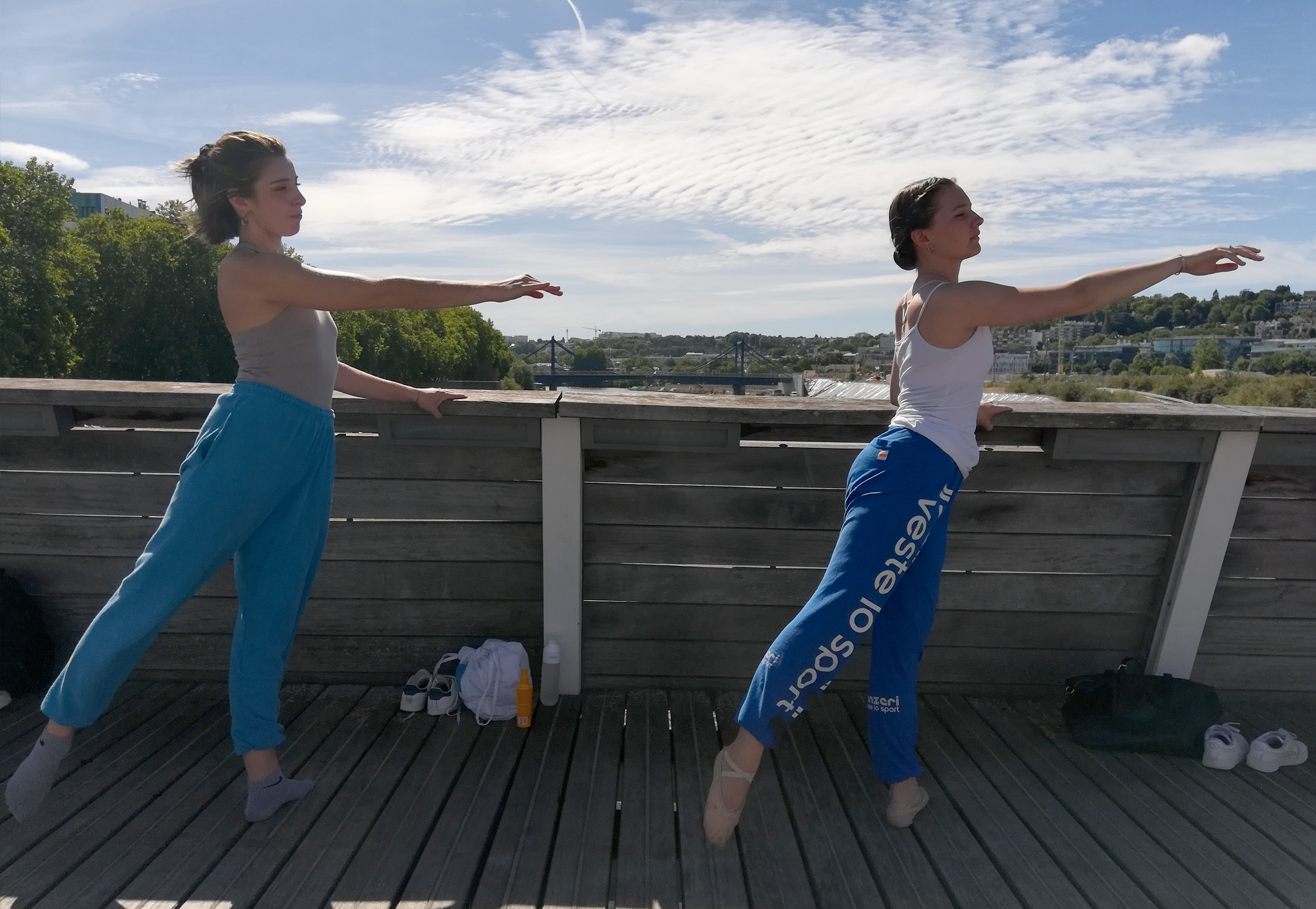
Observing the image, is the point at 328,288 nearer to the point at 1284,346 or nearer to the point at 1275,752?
the point at 1275,752

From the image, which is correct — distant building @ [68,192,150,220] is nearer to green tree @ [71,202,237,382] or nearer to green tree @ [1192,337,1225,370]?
green tree @ [71,202,237,382]

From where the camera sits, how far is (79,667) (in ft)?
5.88

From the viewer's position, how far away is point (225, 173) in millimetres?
1780

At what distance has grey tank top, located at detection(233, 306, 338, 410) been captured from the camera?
5.96ft

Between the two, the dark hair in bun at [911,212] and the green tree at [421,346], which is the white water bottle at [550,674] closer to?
the dark hair in bun at [911,212]

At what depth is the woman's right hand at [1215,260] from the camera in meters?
1.76

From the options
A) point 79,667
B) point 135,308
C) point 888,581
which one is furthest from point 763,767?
point 135,308

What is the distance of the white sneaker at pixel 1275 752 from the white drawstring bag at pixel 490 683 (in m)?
2.02

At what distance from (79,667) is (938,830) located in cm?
192

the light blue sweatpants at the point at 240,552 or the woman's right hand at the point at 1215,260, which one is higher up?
the woman's right hand at the point at 1215,260

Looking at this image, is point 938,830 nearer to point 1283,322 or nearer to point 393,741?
point 393,741

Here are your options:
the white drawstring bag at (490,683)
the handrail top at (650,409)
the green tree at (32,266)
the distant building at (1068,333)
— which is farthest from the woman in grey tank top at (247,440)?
the distant building at (1068,333)

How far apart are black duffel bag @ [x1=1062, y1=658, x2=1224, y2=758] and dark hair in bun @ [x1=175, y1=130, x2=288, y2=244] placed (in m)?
2.51

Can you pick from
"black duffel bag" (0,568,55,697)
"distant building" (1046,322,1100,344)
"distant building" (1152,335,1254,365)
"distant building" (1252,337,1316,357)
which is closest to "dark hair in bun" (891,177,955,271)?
"black duffel bag" (0,568,55,697)
